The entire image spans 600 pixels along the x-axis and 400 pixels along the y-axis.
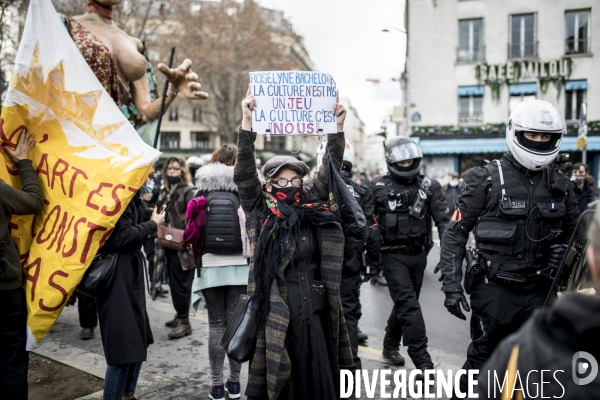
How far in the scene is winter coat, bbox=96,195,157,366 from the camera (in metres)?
3.43

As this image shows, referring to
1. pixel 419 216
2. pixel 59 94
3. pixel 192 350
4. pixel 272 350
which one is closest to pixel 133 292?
pixel 272 350

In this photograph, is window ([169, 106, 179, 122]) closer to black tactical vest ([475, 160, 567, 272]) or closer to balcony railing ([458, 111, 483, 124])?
balcony railing ([458, 111, 483, 124])

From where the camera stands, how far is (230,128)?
33.1 metres

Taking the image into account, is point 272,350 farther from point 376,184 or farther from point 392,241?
point 376,184

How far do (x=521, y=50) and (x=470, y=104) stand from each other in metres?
3.40

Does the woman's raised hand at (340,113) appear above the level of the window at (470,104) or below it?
below

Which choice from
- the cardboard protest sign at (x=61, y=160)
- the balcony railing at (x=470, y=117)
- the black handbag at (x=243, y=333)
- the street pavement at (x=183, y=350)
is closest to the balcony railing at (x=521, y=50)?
the balcony railing at (x=470, y=117)

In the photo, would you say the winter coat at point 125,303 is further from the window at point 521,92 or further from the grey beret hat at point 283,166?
the window at point 521,92

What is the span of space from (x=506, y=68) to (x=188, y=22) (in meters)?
16.1

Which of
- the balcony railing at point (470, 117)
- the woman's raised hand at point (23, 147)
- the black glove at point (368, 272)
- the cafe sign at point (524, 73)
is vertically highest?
the cafe sign at point (524, 73)

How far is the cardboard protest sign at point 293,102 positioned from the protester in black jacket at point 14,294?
1.48 metres

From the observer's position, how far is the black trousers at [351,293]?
188 inches

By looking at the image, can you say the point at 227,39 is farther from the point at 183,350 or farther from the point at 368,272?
the point at 368,272

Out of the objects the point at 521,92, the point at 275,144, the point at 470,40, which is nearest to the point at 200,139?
the point at 275,144
